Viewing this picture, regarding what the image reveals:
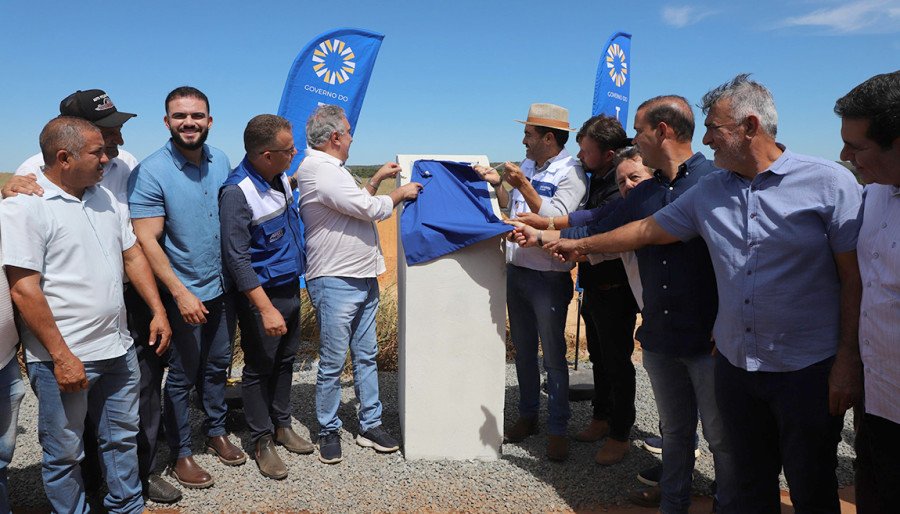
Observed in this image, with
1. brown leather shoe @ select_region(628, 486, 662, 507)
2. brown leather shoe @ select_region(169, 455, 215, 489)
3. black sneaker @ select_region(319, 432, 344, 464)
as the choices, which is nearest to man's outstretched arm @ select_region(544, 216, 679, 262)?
brown leather shoe @ select_region(628, 486, 662, 507)

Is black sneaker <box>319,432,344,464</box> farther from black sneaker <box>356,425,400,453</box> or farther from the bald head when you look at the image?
the bald head

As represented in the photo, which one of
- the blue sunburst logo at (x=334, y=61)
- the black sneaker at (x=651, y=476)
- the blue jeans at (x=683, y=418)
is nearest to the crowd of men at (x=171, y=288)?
the black sneaker at (x=651, y=476)

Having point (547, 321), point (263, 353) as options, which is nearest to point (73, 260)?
point (263, 353)

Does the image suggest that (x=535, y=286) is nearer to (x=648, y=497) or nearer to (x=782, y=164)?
(x=648, y=497)

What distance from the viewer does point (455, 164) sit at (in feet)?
13.6

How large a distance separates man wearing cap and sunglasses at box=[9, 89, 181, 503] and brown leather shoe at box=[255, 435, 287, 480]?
0.51 metres

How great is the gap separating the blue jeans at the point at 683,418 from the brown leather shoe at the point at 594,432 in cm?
119

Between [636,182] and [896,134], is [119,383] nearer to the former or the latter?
[636,182]

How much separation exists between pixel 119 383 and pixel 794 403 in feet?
10.1

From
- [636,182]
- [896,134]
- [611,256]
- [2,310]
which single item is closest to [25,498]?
[2,310]

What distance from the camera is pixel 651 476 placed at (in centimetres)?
393

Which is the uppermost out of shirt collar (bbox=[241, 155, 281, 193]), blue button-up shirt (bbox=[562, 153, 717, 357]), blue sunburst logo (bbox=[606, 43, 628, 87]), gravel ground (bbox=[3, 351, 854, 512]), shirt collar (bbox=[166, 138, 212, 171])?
blue sunburst logo (bbox=[606, 43, 628, 87])

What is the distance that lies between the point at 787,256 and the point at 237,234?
285 cm

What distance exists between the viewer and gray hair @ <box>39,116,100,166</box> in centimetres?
287
